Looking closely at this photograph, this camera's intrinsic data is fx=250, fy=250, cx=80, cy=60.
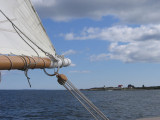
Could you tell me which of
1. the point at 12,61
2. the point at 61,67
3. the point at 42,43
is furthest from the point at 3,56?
the point at 61,67

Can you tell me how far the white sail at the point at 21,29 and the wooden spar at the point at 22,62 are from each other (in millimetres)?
291

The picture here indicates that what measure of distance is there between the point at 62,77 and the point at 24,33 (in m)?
1.36

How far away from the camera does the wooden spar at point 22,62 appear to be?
4.67 m

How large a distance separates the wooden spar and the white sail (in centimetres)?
29

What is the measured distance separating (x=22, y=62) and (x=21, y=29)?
0.97m

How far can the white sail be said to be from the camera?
543 centimetres

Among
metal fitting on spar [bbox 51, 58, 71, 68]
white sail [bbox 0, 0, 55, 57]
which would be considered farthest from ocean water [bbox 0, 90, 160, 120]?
white sail [bbox 0, 0, 55, 57]

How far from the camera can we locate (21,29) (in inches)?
222

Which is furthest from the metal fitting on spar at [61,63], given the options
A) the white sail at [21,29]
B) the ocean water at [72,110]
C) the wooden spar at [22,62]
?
the ocean water at [72,110]

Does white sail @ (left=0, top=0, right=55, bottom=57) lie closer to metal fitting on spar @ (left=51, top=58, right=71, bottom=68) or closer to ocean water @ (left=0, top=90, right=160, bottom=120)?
metal fitting on spar @ (left=51, top=58, right=71, bottom=68)

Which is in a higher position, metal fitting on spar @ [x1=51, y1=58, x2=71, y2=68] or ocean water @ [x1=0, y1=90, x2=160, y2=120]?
metal fitting on spar @ [x1=51, y1=58, x2=71, y2=68]

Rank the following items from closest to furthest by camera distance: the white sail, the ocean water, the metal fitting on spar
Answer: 1. the white sail
2. the metal fitting on spar
3. the ocean water

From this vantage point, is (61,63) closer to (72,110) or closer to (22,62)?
(22,62)

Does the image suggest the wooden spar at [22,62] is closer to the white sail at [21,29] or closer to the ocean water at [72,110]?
the white sail at [21,29]
